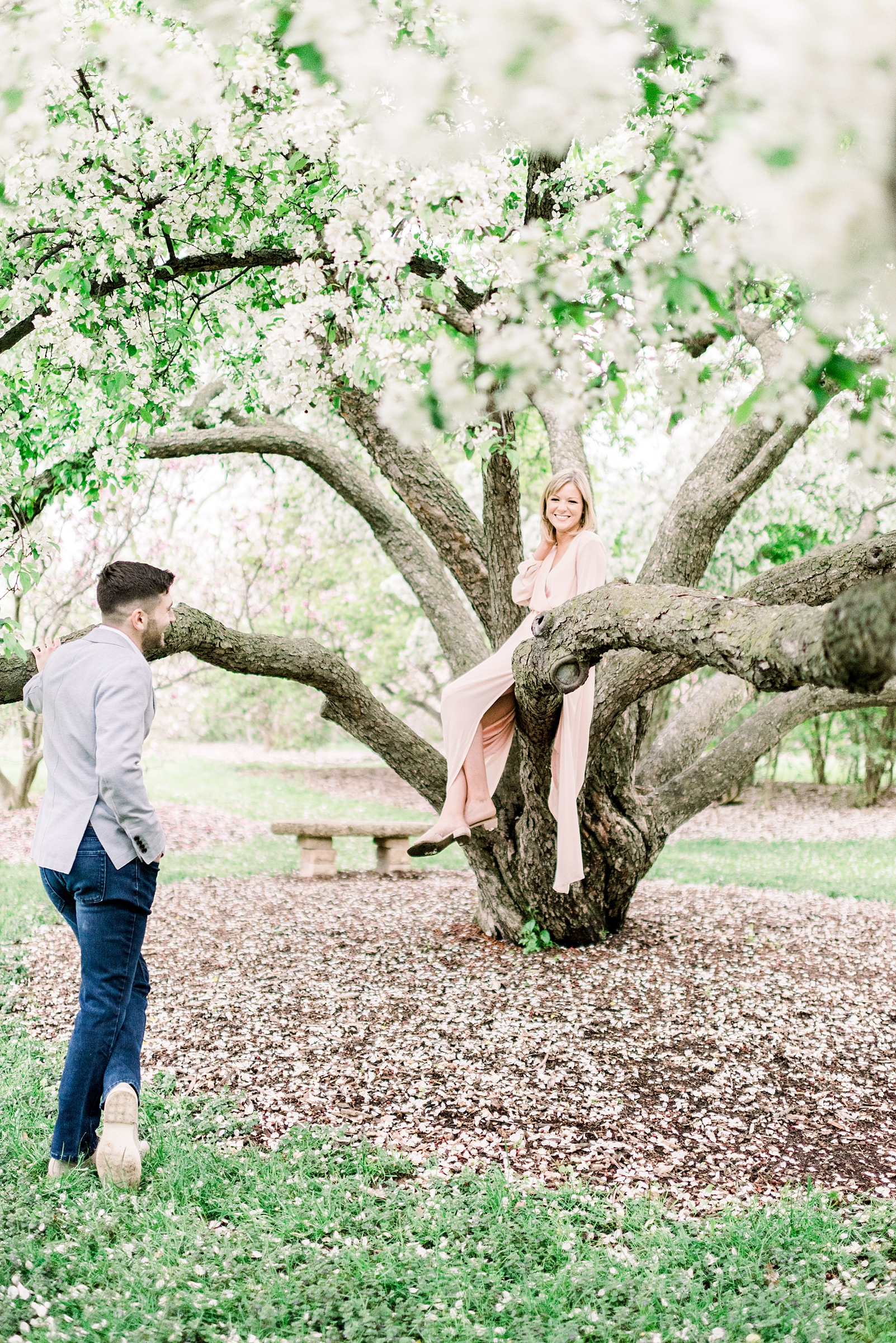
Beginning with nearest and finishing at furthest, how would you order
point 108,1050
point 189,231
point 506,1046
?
point 108,1050 < point 506,1046 < point 189,231

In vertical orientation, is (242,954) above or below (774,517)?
below

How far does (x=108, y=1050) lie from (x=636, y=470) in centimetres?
1177

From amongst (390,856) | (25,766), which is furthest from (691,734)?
(25,766)

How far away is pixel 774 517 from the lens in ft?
40.3

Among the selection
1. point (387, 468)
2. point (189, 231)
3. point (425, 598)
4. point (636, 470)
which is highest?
point (636, 470)

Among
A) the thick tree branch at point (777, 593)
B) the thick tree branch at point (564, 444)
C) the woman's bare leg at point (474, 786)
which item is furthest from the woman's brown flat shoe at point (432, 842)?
the thick tree branch at point (564, 444)

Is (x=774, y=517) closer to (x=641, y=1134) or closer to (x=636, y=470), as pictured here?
(x=636, y=470)

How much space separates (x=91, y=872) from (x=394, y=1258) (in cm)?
152

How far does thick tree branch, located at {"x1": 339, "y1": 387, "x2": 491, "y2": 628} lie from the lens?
6637mm

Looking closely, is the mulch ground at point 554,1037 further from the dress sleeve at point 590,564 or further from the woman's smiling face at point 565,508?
the woman's smiling face at point 565,508

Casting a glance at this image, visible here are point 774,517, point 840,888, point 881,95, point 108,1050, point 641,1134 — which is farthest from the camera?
point 774,517

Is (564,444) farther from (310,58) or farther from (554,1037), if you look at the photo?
(310,58)

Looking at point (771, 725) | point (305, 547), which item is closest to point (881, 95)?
point (771, 725)

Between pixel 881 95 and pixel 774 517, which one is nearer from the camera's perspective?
pixel 881 95
